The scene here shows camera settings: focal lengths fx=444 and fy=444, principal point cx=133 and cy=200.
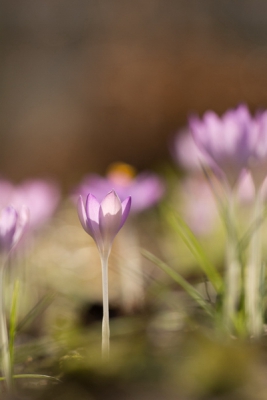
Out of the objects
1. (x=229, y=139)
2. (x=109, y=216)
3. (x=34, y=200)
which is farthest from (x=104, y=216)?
(x=34, y=200)

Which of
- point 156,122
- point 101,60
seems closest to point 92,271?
point 156,122

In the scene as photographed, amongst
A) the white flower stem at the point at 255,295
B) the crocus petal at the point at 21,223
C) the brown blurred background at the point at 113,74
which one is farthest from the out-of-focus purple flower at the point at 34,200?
the brown blurred background at the point at 113,74

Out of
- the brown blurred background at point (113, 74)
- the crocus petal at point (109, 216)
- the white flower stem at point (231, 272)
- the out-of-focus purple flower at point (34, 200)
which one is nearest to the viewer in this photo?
the crocus petal at point (109, 216)

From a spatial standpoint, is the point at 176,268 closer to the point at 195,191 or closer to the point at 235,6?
the point at 195,191

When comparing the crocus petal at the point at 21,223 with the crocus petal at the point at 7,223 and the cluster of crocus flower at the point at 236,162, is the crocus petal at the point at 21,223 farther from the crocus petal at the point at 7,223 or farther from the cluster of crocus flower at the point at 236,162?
the cluster of crocus flower at the point at 236,162

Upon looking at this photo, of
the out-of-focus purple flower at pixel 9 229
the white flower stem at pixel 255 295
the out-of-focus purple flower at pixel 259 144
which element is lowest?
the white flower stem at pixel 255 295

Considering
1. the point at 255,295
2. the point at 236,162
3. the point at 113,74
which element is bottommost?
the point at 255,295

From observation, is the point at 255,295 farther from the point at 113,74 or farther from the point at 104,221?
the point at 113,74
